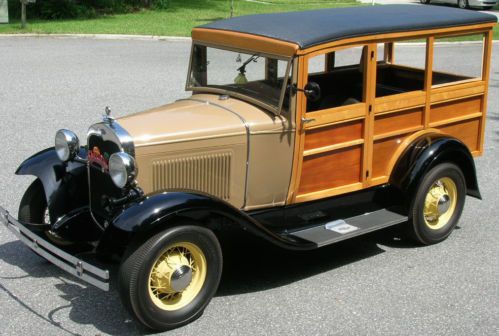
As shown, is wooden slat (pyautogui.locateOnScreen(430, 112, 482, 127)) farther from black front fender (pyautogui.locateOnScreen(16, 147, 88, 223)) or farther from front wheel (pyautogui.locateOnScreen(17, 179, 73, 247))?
front wheel (pyautogui.locateOnScreen(17, 179, 73, 247))

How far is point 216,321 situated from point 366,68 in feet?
7.23

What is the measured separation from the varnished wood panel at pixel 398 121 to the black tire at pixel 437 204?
1.33ft

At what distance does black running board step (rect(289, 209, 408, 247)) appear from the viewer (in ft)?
16.6

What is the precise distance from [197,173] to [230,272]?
91 cm

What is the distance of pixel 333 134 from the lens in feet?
17.2

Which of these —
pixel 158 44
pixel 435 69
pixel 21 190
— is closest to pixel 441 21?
pixel 435 69

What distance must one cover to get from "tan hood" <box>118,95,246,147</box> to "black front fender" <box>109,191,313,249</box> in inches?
16.5

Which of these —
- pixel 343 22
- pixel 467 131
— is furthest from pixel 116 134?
pixel 467 131

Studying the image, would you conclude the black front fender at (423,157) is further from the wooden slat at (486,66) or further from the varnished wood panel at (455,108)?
the wooden slat at (486,66)

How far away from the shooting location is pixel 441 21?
5660 millimetres

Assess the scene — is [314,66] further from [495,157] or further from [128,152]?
[495,157]

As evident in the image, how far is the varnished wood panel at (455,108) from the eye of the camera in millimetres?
5852

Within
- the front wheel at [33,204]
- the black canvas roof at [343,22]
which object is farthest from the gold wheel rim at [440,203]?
the front wheel at [33,204]

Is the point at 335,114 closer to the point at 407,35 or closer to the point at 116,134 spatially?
the point at 407,35
